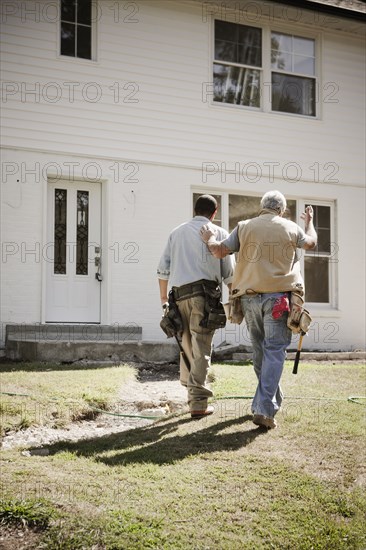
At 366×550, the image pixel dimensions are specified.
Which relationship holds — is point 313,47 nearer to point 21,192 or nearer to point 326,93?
point 326,93

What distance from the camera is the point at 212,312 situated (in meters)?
6.17

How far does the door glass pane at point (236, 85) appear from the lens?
1283cm

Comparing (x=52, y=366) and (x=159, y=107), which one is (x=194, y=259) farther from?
(x=159, y=107)

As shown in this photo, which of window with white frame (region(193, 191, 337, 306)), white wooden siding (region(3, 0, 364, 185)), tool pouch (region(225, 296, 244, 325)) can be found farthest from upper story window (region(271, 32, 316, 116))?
tool pouch (region(225, 296, 244, 325))

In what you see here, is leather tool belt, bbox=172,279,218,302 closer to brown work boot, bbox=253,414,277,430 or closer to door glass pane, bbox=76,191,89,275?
brown work boot, bbox=253,414,277,430

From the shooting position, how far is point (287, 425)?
19.3 ft

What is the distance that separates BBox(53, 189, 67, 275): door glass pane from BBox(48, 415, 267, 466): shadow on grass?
5.43m

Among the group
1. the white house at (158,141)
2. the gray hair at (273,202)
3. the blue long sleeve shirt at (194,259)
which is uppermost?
the white house at (158,141)

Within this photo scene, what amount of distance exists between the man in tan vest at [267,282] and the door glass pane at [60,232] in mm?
5551

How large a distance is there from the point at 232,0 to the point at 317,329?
20.6 ft

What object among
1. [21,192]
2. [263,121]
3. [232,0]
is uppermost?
[232,0]

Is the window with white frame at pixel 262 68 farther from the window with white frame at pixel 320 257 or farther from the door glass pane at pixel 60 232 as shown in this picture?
the door glass pane at pixel 60 232

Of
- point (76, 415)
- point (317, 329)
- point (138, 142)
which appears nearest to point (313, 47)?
point (138, 142)

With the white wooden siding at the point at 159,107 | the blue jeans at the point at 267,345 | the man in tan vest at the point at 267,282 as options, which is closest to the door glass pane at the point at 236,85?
the white wooden siding at the point at 159,107
